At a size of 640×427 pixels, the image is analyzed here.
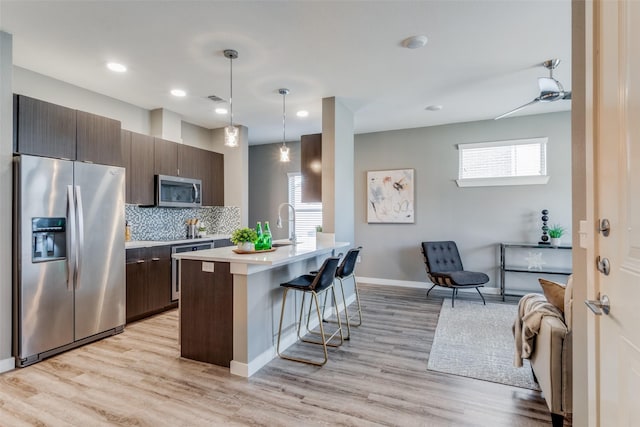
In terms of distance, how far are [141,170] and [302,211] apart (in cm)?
310

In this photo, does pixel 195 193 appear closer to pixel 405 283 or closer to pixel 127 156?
pixel 127 156

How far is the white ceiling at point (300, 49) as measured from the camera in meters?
2.43

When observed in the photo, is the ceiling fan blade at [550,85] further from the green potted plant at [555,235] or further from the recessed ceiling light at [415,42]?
the green potted plant at [555,235]

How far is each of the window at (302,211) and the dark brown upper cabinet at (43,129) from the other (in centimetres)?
396

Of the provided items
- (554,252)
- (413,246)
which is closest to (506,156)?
(554,252)

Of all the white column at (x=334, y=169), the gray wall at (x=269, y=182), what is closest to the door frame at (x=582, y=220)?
the white column at (x=334, y=169)

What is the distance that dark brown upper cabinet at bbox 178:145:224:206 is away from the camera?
4.93 metres

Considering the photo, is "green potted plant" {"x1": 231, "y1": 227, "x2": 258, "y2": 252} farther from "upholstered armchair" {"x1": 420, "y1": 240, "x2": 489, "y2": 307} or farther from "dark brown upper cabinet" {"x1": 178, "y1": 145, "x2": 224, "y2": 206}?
"upholstered armchair" {"x1": 420, "y1": 240, "x2": 489, "y2": 307}

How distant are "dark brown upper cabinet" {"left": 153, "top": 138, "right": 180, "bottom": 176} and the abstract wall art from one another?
322 cm

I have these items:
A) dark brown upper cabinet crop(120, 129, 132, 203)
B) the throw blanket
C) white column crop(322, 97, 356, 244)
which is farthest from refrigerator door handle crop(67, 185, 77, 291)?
the throw blanket

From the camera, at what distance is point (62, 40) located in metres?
2.81

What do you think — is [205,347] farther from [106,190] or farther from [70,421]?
[106,190]

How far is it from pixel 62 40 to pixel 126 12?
2.78 ft

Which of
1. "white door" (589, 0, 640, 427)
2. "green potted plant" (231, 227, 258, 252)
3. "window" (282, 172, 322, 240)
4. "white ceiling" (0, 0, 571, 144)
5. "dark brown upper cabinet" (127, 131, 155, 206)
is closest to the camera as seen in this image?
"white door" (589, 0, 640, 427)
